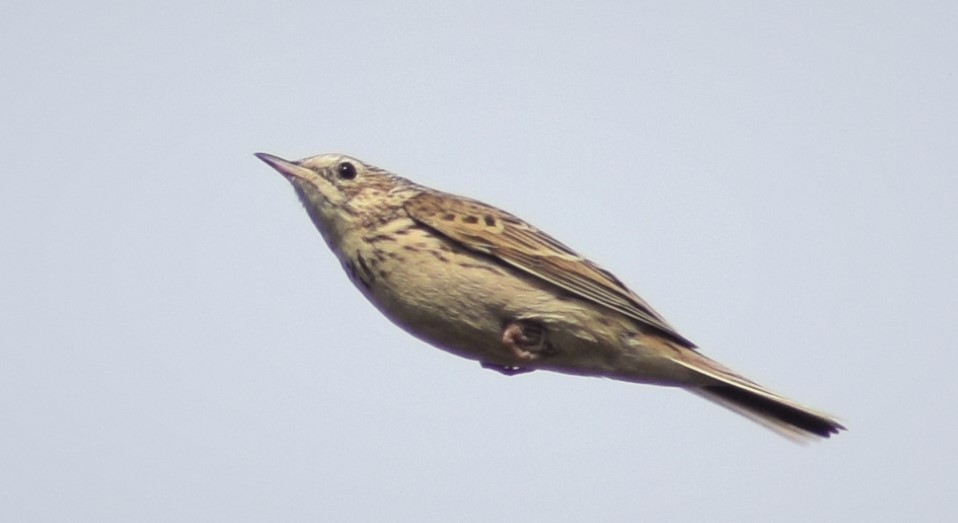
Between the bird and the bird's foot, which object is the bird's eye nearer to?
the bird

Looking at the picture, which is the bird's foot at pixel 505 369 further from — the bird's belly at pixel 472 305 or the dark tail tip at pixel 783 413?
the dark tail tip at pixel 783 413

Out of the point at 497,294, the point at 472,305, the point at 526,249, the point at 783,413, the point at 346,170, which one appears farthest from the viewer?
the point at 346,170

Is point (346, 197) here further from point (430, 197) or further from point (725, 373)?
point (725, 373)

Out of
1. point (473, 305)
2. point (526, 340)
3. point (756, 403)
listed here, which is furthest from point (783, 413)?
point (473, 305)

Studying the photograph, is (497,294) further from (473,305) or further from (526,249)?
(526,249)

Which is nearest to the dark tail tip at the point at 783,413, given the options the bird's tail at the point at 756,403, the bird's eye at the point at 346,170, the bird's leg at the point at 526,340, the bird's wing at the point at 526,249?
the bird's tail at the point at 756,403

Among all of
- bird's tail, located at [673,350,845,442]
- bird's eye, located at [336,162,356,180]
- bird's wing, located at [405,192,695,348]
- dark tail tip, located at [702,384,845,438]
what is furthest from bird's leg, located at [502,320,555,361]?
bird's eye, located at [336,162,356,180]

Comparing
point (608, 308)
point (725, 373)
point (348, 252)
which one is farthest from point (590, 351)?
point (348, 252)
